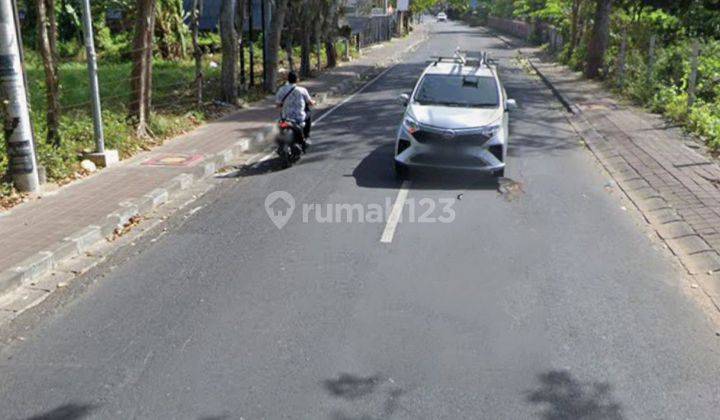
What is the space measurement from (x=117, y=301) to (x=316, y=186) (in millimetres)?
4357

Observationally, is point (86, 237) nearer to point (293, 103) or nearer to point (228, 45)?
point (293, 103)

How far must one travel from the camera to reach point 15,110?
867cm

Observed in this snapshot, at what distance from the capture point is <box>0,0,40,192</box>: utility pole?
27.8ft

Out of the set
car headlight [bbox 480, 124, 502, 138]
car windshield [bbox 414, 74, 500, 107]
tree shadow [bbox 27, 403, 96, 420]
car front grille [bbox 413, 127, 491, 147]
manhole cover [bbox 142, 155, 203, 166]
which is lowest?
manhole cover [bbox 142, 155, 203, 166]

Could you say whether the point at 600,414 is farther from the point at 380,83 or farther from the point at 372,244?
the point at 380,83

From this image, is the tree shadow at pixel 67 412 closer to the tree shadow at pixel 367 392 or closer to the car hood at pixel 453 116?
the tree shadow at pixel 367 392

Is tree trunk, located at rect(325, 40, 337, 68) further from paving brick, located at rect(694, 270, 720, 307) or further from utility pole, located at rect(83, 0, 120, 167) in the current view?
paving brick, located at rect(694, 270, 720, 307)

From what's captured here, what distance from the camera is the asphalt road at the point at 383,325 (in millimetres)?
4355

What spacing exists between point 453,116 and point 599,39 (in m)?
16.2

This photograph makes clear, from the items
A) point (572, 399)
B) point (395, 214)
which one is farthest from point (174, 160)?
point (572, 399)

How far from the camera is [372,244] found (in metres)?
7.33

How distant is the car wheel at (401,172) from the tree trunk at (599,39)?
16.4 meters

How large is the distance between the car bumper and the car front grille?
0.01 m

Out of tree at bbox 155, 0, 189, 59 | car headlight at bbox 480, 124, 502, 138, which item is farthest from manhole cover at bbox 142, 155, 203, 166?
tree at bbox 155, 0, 189, 59
